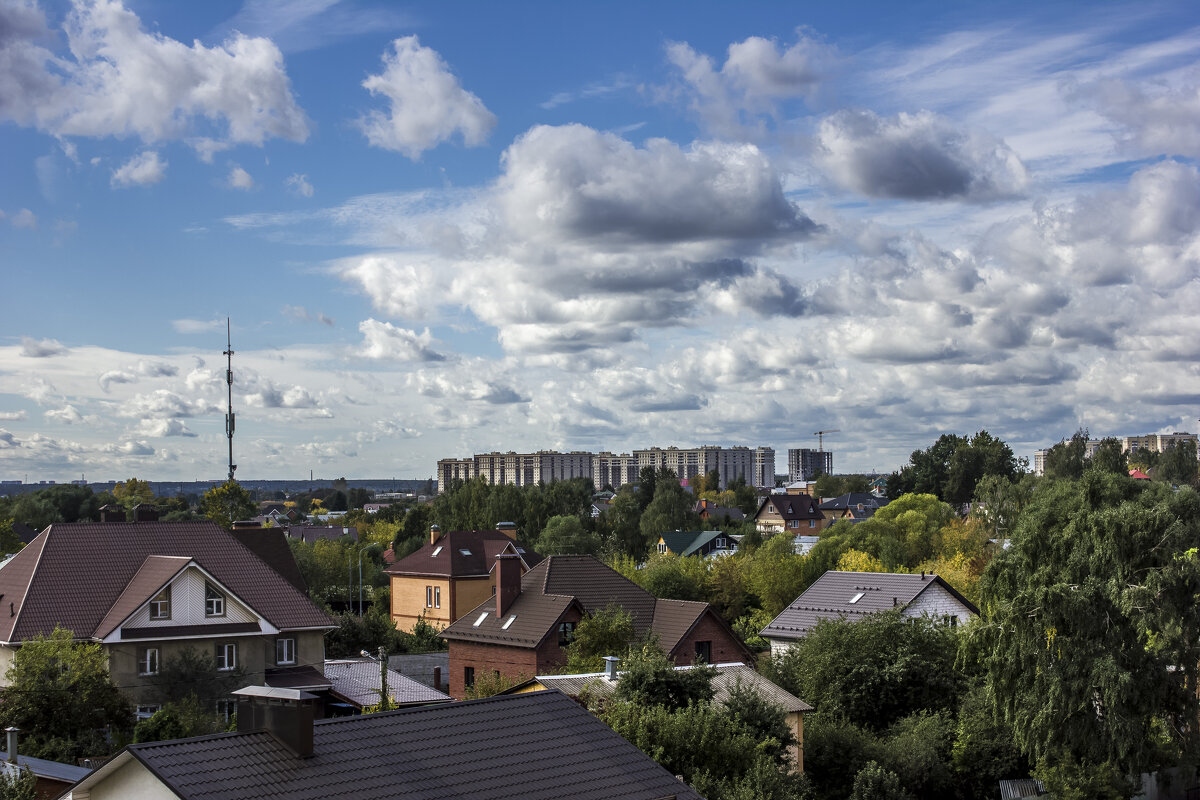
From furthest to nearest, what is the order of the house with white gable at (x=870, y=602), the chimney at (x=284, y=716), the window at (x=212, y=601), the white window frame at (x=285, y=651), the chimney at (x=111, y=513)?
the house with white gable at (x=870, y=602) < the chimney at (x=111, y=513) < the white window frame at (x=285, y=651) < the window at (x=212, y=601) < the chimney at (x=284, y=716)

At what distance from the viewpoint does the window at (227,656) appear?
36594mm

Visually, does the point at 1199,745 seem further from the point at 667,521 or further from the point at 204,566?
the point at 667,521

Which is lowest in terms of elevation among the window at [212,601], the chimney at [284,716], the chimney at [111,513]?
the window at [212,601]

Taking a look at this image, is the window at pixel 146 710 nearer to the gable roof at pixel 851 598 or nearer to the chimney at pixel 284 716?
the chimney at pixel 284 716

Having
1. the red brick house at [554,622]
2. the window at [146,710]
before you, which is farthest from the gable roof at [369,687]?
the window at [146,710]

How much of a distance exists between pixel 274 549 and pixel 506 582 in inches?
427

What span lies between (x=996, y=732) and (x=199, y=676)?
26.1 m

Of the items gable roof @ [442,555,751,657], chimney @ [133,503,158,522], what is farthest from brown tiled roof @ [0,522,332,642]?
gable roof @ [442,555,751,657]

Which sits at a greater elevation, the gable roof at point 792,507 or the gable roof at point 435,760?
the gable roof at point 435,760

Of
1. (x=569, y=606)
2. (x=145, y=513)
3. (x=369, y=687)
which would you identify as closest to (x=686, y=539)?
(x=569, y=606)

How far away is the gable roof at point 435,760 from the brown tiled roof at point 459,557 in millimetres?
49975

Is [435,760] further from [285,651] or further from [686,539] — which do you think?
[686,539]

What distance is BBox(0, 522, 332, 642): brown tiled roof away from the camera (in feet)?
116

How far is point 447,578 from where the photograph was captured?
6812 cm
